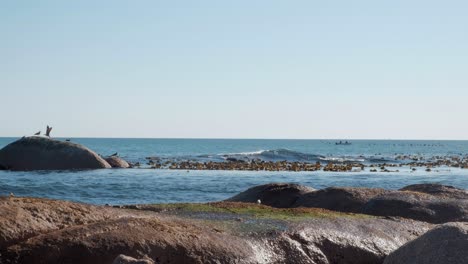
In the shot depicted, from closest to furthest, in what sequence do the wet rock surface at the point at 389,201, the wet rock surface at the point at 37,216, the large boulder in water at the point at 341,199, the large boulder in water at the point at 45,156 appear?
the wet rock surface at the point at 37,216 < the wet rock surface at the point at 389,201 < the large boulder in water at the point at 341,199 < the large boulder in water at the point at 45,156

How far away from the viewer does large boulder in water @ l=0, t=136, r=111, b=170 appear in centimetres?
4534

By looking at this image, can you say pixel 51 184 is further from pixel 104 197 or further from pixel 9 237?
pixel 9 237

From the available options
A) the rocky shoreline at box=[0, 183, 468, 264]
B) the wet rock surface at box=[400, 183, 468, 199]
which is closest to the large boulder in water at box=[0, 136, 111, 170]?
the wet rock surface at box=[400, 183, 468, 199]

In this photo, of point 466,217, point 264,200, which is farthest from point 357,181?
point 466,217

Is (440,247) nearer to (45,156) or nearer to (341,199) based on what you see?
(341,199)

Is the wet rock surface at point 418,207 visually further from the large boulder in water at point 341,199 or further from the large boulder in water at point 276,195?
the large boulder in water at point 276,195

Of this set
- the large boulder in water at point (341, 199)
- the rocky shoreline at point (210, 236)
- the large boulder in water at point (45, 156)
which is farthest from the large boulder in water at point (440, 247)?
the large boulder in water at point (45, 156)

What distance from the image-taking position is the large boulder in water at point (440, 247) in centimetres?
991

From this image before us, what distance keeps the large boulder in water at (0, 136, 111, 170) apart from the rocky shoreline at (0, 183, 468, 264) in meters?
32.1

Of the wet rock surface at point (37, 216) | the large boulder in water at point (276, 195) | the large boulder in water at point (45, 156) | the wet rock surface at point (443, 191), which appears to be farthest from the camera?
the large boulder in water at point (45, 156)

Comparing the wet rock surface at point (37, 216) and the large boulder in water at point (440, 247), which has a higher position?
the wet rock surface at point (37, 216)

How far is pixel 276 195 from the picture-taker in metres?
19.9

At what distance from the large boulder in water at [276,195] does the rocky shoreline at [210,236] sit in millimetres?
5133

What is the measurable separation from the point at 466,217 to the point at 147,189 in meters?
20.2
